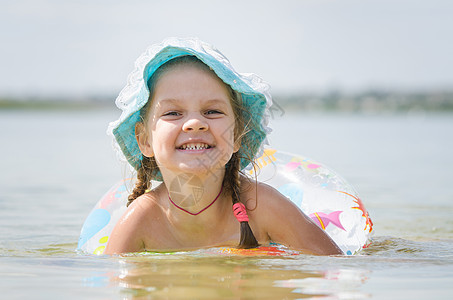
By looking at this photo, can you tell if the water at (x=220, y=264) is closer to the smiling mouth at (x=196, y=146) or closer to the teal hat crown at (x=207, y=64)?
the smiling mouth at (x=196, y=146)

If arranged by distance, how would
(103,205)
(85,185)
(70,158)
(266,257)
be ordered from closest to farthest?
(266,257), (103,205), (85,185), (70,158)

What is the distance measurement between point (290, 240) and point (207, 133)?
63 cm

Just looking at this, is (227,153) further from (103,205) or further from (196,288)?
(103,205)

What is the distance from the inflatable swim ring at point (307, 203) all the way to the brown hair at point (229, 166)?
408 mm

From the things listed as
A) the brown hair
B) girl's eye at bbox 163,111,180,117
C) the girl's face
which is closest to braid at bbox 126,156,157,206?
the brown hair

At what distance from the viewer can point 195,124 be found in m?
3.04

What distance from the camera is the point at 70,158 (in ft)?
37.9

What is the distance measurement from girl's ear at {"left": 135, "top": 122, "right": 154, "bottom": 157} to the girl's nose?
0.33 metres

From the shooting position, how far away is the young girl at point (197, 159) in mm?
3121

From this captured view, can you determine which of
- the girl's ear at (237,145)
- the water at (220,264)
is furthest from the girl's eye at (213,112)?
the water at (220,264)

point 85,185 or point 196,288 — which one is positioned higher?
point 196,288

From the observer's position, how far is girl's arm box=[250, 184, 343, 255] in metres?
3.22

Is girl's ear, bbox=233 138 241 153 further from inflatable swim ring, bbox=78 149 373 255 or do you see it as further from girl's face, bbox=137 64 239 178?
inflatable swim ring, bbox=78 149 373 255

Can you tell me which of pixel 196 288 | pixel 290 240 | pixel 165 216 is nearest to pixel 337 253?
pixel 290 240
